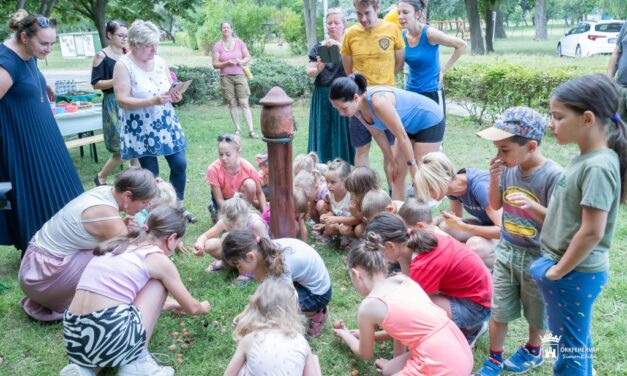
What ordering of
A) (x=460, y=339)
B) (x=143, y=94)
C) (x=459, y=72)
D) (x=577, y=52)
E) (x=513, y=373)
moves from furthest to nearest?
1. (x=577, y=52)
2. (x=459, y=72)
3. (x=143, y=94)
4. (x=513, y=373)
5. (x=460, y=339)

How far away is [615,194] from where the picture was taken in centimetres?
191

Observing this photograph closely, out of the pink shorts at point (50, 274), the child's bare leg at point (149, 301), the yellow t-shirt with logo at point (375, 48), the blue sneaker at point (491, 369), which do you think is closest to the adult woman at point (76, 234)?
the pink shorts at point (50, 274)

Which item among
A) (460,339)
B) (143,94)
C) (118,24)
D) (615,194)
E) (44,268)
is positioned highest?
(118,24)

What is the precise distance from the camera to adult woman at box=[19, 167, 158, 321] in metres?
2.88

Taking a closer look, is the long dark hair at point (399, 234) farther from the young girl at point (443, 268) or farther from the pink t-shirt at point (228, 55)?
the pink t-shirt at point (228, 55)

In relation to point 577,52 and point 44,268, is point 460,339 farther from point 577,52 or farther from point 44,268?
point 577,52

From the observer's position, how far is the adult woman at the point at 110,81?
216 inches

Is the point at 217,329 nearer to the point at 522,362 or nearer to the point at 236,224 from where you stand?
the point at 236,224

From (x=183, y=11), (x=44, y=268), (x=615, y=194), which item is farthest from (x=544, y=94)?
(x=183, y=11)

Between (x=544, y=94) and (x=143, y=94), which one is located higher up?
(x=143, y=94)

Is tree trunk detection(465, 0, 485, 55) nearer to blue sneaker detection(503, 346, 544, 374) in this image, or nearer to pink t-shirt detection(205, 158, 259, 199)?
pink t-shirt detection(205, 158, 259, 199)

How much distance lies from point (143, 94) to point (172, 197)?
1.00m

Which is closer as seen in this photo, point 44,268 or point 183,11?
point 44,268

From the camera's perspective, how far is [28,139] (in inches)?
143
